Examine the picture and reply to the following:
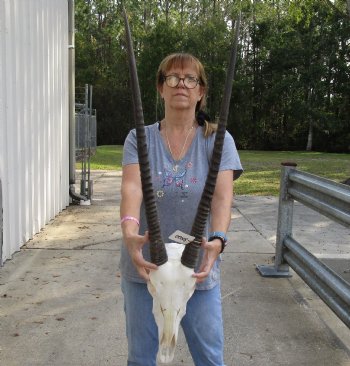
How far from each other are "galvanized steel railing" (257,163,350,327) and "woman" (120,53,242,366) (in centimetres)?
156

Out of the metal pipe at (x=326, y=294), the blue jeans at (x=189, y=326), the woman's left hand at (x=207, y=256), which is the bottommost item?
the metal pipe at (x=326, y=294)

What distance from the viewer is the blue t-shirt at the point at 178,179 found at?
7.72 feet

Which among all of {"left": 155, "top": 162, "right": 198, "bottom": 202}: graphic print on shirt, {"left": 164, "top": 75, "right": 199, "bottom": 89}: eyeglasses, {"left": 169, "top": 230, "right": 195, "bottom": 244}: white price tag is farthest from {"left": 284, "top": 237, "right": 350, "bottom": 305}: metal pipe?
{"left": 164, "top": 75, "right": 199, "bottom": 89}: eyeglasses

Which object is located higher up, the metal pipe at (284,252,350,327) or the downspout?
the downspout

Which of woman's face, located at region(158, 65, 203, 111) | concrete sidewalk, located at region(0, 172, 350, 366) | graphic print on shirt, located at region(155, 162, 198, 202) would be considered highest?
woman's face, located at region(158, 65, 203, 111)

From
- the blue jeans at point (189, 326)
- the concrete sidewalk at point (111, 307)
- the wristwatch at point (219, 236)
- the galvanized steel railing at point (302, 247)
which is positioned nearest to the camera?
the wristwatch at point (219, 236)

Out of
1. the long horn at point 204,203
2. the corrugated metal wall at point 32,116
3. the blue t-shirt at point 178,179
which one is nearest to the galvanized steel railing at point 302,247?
the blue t-shirt at point 178,179

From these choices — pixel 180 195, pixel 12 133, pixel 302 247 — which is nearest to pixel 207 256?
pixel 180 195

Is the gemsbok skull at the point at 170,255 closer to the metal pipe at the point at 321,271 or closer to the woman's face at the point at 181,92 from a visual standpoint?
the woman's face at the point at 181,92

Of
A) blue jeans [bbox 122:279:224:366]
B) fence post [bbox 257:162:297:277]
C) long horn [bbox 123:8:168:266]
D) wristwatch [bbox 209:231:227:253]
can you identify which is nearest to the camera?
long horn [bbox 123:8:168:266]

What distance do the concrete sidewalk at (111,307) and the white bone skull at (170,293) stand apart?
1.46m

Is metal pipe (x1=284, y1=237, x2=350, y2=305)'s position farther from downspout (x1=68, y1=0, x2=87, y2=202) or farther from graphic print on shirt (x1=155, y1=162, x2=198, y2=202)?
downspout (x1=68, y1=0, x2=87, y2=202)

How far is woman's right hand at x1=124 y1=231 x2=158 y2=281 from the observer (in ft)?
7.06

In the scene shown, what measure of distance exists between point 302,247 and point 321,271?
677mm
